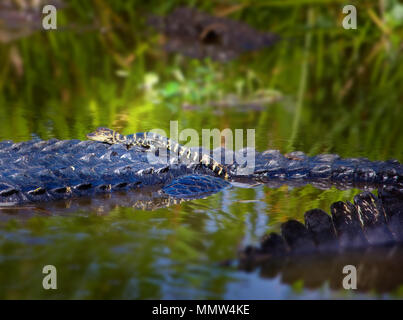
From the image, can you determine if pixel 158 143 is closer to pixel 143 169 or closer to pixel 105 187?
pixel 143 169

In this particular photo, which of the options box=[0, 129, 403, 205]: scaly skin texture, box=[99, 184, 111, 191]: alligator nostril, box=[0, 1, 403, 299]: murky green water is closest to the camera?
box=[0, 1, 403, 299]: murky green water

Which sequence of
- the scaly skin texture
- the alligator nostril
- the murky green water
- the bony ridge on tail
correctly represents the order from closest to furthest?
the murky green water → the scaly skin texture → the alligator nostril → the bony ridge on tail

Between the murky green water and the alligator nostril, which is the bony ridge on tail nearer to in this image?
the murky green water

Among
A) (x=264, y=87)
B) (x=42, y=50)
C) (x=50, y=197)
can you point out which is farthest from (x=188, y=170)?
(x=42, y=50)

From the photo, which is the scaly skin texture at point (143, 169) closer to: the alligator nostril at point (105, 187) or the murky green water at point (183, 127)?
the alligator nostril at point (105, 187)

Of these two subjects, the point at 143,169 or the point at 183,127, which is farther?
the point at 183,127

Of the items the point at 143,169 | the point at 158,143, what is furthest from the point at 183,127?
the point at 143,169

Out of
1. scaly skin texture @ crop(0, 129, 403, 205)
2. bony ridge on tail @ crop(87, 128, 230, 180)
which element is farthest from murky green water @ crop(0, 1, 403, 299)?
bony ridge on tail @ crop(87, 128, 230, 180)
